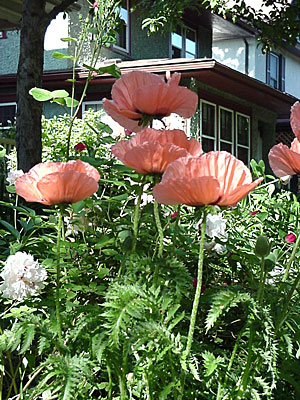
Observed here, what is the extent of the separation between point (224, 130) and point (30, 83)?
1066cm

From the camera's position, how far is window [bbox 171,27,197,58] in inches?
672

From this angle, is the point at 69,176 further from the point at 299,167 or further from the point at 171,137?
the point at 299,167

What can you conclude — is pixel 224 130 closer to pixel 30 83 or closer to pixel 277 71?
pixel 277 71

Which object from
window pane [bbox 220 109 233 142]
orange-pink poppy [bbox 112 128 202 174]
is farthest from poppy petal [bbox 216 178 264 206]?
window pane [bbox 220 109 233 142]

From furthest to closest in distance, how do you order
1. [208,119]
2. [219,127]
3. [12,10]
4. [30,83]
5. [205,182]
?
[219,127] → [208,119] → [12,10] → [30,83] → [205,182]

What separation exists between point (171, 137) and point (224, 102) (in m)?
15.1

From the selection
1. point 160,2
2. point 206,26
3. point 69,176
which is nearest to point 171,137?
point 69,176

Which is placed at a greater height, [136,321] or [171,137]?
[171,137]

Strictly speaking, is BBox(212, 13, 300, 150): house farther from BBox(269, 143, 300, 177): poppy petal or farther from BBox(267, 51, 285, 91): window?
BBox(269, 143, 300, 177): poppy petal

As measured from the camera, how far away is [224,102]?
16.2m

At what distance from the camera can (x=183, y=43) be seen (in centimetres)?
1736

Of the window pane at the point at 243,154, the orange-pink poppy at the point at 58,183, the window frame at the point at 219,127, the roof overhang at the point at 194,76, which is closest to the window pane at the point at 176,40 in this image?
the roof overhang at the point at 194,76

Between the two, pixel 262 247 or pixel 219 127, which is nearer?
pixel 262 247

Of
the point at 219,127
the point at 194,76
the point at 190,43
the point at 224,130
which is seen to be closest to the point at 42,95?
the point at 194,76
